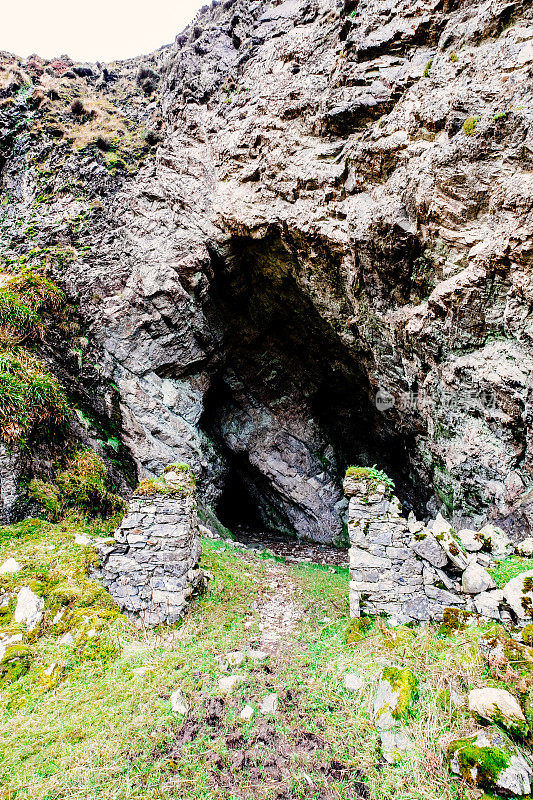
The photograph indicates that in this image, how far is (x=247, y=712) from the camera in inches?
162

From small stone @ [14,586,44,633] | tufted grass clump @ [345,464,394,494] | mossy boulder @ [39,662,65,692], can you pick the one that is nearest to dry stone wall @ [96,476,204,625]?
small stone @ [14,586,44,633]

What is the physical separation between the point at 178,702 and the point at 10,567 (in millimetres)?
3932

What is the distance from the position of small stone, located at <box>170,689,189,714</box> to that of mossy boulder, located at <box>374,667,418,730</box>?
2166 millimetres

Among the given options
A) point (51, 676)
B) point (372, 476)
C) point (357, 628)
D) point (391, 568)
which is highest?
point (372, 476)

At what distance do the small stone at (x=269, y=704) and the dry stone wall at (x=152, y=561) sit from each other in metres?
2.15

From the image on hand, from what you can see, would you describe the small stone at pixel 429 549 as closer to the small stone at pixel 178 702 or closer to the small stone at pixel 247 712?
the small stone at pixel 247 712

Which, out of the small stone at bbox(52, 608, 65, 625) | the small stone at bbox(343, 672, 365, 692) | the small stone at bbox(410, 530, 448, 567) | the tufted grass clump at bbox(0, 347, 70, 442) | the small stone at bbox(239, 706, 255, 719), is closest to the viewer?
the small stone at bbox(239, 706, 255, 719)

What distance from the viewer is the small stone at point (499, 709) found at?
3148 mm

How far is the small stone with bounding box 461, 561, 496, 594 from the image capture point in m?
4.77

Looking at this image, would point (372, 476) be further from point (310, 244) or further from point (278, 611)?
point (310, 244)

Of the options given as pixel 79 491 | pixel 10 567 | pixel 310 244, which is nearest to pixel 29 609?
pixel 10 567

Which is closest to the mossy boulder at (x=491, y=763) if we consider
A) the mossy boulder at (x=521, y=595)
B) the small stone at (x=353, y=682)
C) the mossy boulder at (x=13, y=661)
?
the small stone at (x=353, y=682)

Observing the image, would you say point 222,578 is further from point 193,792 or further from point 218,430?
point 218,430

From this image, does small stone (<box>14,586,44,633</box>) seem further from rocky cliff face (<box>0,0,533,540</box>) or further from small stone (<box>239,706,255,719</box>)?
rocky cliff face (<box>0,0,533,540</box>)
